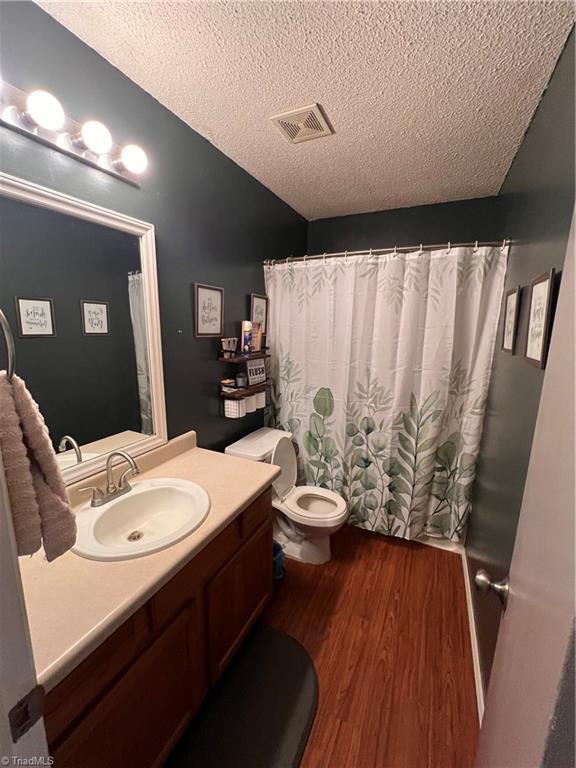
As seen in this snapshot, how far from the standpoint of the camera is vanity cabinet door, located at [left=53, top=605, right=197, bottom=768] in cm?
72

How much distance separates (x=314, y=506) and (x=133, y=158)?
6.86ft

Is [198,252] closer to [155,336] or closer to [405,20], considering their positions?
[155,336]

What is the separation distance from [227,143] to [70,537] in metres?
1.87

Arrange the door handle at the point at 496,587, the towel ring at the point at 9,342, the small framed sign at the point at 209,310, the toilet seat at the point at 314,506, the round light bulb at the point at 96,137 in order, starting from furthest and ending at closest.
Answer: the toilet seat at the point at 314,506 → the small framed sign at the point at 209,310 → the round light bulb at the point at 96,137 → the door handle at the point at 496,587 → the towel ring at the point at 9,342

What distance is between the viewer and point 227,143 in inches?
64.0

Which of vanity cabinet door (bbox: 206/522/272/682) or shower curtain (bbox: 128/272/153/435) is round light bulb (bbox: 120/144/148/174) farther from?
vanity cabinet door (bbox: 206/522/272/682)

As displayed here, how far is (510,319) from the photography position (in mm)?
1414

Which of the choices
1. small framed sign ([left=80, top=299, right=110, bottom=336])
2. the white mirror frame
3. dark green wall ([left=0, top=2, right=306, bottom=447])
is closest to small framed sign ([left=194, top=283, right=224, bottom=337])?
dark green wall ([left=0, top=2, right=306, bottom=447])

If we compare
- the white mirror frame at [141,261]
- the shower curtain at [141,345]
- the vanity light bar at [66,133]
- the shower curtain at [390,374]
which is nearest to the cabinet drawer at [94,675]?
the white mirror frame at [141,261]

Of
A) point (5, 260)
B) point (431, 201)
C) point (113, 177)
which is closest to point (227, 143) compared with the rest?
point (113, 177)

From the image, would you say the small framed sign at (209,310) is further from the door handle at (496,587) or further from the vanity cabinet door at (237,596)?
the door handle at (496,587)

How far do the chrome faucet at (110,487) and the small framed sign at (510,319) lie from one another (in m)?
1.65

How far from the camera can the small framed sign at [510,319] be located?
1.32 metres

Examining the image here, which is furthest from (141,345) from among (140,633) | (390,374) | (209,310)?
(390,374)
